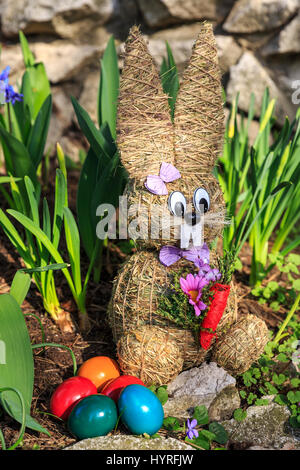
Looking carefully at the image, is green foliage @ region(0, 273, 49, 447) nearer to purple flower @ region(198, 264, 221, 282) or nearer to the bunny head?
the bunny head

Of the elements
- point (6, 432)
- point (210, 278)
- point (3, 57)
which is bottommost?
point (6, 432)

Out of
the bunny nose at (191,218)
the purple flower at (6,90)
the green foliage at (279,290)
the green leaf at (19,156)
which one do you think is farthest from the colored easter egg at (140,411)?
the purple flower at (6,90)

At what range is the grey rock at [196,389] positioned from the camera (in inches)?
55.8

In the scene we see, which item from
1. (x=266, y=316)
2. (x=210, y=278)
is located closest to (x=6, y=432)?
(x=210, y=278)

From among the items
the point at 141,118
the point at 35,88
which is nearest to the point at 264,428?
the point at 141,118

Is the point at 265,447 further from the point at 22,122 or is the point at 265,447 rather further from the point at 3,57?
the point at 3,57

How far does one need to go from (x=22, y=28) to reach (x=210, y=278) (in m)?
1.93

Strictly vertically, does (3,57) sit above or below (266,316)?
above

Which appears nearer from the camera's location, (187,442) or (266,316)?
(187,442)

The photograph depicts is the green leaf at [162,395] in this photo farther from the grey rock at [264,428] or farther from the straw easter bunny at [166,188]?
the grey rock at [264,428]

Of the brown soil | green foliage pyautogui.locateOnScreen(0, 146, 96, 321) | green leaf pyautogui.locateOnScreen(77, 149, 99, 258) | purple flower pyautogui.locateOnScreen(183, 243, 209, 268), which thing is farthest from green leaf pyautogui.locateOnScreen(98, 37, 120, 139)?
purple flower pyautogui.locateOnScreen(183, 243, 209, 268)

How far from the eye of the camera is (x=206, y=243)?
1457 millimetres

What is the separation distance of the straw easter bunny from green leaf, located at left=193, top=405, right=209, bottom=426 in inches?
5.0

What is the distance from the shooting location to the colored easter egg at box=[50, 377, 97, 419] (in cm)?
132
